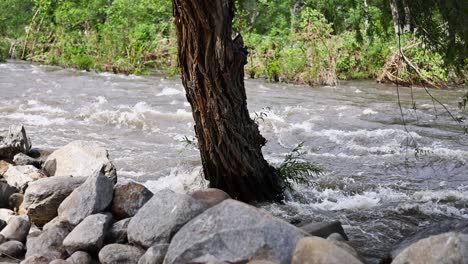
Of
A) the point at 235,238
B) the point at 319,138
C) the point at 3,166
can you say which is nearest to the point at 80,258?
the point at 235,238

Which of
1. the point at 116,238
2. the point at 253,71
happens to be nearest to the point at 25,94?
the point at 253,71

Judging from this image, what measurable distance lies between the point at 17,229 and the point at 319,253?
2.57m

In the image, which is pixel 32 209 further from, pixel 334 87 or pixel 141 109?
pixel 334 87

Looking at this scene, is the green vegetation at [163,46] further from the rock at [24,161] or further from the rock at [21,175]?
the rock at [21,175]

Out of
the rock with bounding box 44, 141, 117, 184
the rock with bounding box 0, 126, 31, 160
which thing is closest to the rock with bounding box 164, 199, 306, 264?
the rock with bounding box 44, 141, 117, 184

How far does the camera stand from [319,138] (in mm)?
9367

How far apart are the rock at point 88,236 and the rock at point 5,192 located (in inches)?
53.0

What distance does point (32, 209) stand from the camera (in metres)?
4.95

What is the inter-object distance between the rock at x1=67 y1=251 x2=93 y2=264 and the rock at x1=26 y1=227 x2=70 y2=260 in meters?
0.16

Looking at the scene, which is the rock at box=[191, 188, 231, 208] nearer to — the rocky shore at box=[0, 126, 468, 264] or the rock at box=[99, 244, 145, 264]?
the rocky shore at box=[0, 126, 468, 264]

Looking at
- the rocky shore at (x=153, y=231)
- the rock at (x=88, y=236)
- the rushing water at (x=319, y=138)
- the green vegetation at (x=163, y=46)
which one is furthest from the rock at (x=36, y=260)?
the green vegetation at (x=163, y=46)

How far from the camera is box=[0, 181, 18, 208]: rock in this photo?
5.41 metres

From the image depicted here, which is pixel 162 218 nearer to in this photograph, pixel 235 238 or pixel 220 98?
pixel 235 238

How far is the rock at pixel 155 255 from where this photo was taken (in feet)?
12.6
